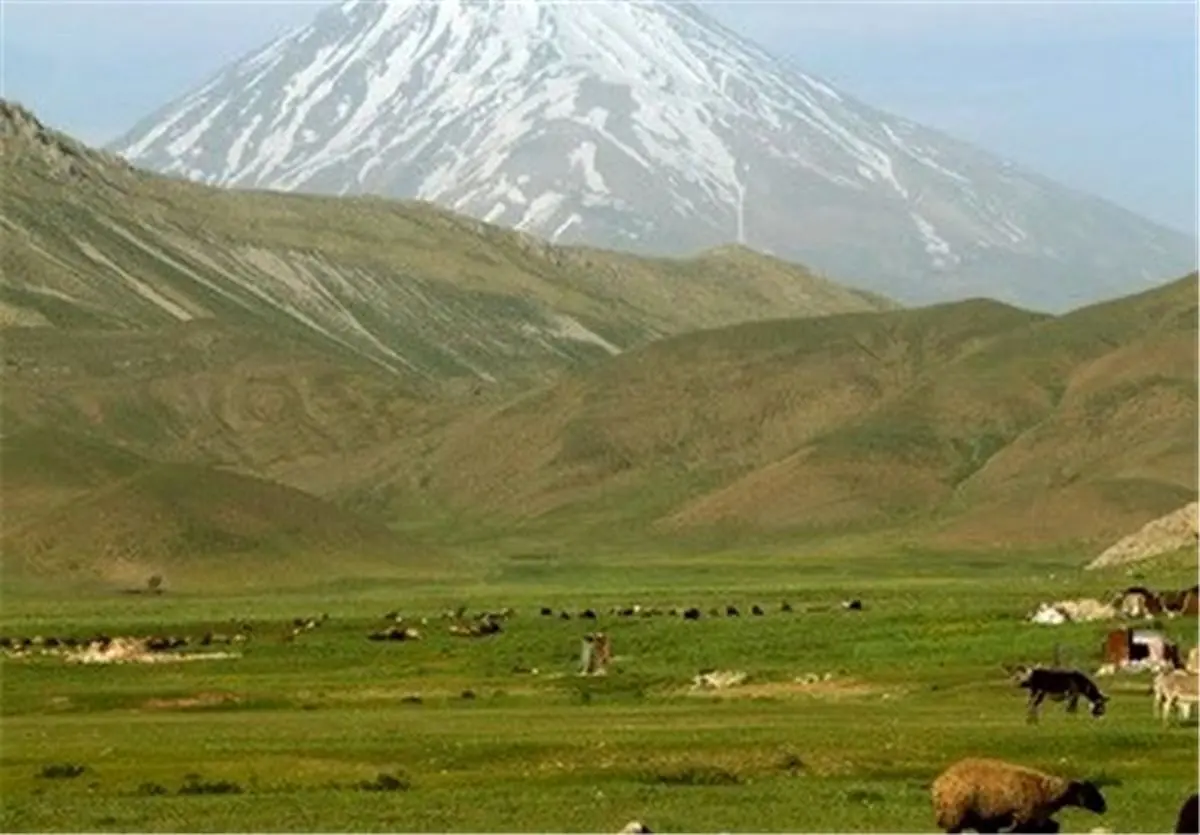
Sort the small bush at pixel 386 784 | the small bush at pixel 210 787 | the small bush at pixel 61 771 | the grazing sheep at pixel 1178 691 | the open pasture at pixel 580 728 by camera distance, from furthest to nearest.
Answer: the grazing sheep at pixel 1178 691
the small bush at pixel 61 771
the small bush at pixel 210 787
the small bush at pixel 386 784
the open pasture at pixel 580 728

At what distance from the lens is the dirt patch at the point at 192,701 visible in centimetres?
6825

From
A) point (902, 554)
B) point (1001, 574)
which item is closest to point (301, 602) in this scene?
point (1001, 574)

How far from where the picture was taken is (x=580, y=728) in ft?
180

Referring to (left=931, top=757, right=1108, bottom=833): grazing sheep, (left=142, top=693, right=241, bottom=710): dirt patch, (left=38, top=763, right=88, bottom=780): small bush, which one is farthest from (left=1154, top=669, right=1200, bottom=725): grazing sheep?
(left=142, top=693, right=241, bottom=710): dirt patch

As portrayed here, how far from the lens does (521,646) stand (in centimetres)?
8862

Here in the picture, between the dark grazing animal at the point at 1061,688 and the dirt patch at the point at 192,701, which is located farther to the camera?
the dirt patch at the point at 192,701

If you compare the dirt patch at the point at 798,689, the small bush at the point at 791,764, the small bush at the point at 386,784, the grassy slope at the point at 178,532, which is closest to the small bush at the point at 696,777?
the small bush at the point at 791,764

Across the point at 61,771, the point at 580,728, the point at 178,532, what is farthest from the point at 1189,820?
the point at 178,532

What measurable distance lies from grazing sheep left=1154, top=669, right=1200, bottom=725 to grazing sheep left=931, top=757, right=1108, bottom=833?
16690 mm

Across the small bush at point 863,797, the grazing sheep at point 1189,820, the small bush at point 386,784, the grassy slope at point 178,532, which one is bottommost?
the grazing sheep at point 1189,820

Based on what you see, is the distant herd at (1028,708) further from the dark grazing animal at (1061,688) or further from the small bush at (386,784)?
the small bush at (386,784)

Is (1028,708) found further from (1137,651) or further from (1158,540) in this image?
(1158,540)

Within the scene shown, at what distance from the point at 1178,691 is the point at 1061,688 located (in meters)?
3.01

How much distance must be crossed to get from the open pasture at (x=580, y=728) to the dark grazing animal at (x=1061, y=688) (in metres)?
0.67
